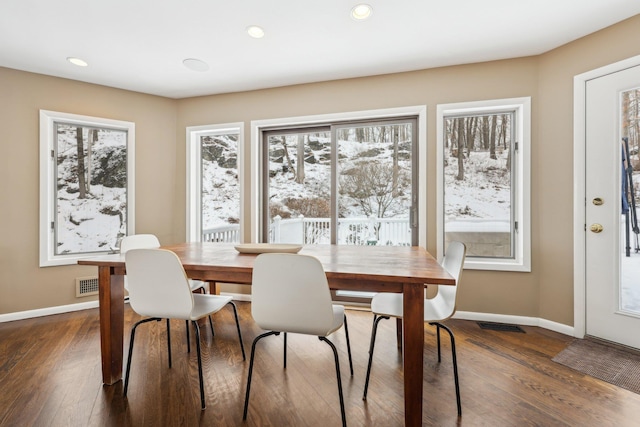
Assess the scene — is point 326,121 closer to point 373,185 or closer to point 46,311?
point 373,185

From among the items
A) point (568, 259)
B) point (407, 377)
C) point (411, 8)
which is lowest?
point (407, 377)

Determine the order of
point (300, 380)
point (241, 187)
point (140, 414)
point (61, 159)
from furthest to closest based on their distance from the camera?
point (241, 187), point (61, 159), point (300, 380), point (140, 414)

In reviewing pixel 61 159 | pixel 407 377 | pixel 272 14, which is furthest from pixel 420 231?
pixel 61 159

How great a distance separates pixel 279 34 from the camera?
267cm

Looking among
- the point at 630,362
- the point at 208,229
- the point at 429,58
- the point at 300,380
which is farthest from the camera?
the point at 208,229

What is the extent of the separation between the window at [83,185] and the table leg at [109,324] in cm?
202

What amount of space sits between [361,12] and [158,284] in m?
2.30

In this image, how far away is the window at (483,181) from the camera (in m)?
3.14

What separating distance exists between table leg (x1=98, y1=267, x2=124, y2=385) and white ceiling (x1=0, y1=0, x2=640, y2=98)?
1911 mm

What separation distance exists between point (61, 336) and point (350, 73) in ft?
12.0

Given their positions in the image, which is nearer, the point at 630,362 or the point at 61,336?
the point at 630,362

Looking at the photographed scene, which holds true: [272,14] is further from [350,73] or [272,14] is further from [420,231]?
[420,231]

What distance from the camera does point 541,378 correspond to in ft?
6.79

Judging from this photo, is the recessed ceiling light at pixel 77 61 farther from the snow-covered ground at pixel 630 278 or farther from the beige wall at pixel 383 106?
the snow-covered ground at pixel 630 278
